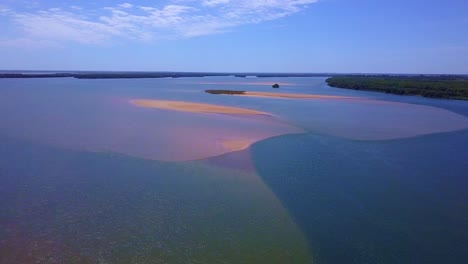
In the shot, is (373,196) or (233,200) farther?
(373,196)

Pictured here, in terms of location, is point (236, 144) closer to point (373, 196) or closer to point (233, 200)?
point (233, 200)

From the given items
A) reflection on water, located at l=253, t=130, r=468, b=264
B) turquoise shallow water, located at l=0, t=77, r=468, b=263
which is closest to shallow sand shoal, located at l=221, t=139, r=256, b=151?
reflection on water, located at l=253, t=130, r=468, b=264

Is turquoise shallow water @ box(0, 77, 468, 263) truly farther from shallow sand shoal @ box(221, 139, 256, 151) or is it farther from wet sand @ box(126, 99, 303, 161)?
shallow sand shoal @ box(221, 139, 256, 151)

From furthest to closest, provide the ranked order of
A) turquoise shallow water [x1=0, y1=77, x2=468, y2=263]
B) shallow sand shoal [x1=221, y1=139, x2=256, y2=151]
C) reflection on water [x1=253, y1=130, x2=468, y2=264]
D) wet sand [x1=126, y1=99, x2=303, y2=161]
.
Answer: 1. shallow sand shoal [x1=221, y1=139, x2=256, y2=151]
2. wet sand [x1=126, y1=99, x2=303, y2=161]
3. reflection on water [x1=253, y1=130, x2=468, y2=264]
4. turquoise shallow water [x1=0, y1=77, x2=468, y2=263]

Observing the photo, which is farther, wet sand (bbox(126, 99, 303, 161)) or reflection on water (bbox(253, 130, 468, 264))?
wet sand (bbox(126, 99, 303, 161))

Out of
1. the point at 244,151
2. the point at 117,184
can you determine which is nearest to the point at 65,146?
the point at 117,184

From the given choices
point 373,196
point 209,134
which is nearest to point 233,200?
point 373,196

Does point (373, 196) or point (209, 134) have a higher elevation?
point (209, 134)

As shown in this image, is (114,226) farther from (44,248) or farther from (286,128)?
(286,128)
